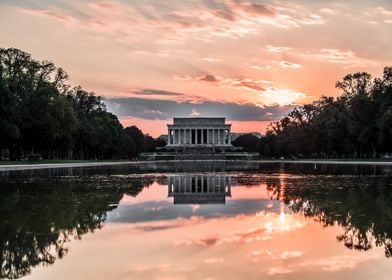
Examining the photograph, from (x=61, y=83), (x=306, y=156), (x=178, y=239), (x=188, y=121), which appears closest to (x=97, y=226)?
(x=178, y=239)

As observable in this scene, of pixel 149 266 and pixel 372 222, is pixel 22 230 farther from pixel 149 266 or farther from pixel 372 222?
pixel 372 222

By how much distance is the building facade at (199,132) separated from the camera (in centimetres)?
16650

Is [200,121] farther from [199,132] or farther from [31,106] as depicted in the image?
[31,106]

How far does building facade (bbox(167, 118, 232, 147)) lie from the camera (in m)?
166

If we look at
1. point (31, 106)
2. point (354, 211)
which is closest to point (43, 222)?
point (354, 211)

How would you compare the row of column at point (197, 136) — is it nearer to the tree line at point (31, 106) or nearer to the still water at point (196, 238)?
the tree line at point (31, 106)

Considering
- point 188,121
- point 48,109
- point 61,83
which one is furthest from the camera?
point 188,121

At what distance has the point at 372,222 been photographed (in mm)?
13773

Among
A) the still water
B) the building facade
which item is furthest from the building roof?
the still water

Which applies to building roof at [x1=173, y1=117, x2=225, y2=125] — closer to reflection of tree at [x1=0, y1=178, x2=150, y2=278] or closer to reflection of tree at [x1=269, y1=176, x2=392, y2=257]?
reflection of tree at [x1=269, y1=176, x2=392, y2=257]

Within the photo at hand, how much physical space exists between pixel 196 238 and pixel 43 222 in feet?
14.2

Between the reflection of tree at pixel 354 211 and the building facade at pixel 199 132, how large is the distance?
469 feet

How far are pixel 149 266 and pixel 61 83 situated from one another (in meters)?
70.9

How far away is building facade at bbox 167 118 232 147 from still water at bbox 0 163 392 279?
146 metres
